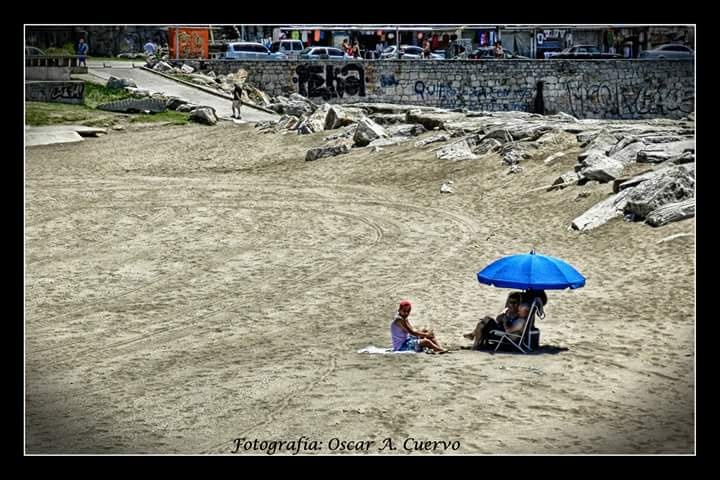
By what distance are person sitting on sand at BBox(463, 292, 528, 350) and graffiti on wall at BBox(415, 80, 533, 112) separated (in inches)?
1570

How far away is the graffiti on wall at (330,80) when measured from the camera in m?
51.8

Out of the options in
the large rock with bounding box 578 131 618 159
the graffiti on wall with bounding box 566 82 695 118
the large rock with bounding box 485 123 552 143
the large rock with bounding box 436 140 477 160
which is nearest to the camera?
the large rock with bounding box 578 131 618 159

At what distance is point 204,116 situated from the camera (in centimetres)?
3931

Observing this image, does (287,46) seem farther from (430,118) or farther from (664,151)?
(664,151)

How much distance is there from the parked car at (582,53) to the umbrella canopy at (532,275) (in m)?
43.5

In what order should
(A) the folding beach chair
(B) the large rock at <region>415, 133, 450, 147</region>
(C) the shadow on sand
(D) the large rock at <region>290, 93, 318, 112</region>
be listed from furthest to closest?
(D) the large rock at <region>290, 93, 318, 112</region> → (B) the large rock at <region>415, 133, 450, 147</region> → (C) the shadow on sand → (A) the folding beach chair

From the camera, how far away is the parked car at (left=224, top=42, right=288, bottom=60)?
172 ft

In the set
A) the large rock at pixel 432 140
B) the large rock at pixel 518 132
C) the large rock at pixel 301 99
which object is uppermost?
the large rock at pixel 301 99

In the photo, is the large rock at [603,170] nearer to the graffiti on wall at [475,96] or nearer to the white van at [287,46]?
the graffiti on wall at [475,96]

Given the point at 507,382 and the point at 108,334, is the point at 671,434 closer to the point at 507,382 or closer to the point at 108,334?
the point at 507,382

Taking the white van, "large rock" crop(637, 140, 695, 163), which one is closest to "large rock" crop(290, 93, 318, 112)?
the white van

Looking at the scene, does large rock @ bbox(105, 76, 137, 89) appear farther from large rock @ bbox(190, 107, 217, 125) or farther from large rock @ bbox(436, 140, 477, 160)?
large rock @ bbox(436, 140, 477, 160)

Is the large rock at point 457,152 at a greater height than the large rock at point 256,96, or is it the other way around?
the large rock at point 256,96

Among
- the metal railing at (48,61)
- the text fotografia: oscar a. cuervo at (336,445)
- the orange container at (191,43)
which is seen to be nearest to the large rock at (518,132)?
the metal railing at (48,61)
